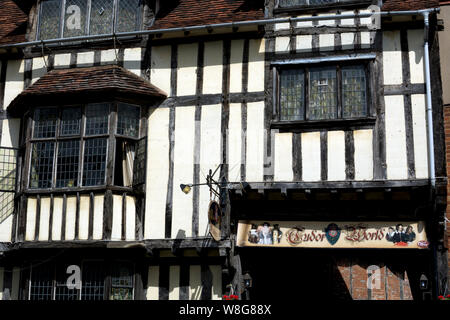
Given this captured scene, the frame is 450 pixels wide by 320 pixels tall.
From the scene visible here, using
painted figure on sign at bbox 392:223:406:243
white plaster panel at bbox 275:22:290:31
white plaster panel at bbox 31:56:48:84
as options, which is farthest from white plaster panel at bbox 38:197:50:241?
painted figure on sign at bbox 392:223:406:243

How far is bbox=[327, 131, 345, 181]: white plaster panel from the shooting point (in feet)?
39.1

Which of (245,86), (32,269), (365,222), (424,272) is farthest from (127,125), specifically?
(424,272)

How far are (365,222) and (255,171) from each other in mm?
2143

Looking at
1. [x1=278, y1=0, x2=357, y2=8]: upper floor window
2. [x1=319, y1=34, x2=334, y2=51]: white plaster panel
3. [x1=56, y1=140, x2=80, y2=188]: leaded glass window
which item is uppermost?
[x1=278, y1=0, x2=357, y2=8]: upper floor window

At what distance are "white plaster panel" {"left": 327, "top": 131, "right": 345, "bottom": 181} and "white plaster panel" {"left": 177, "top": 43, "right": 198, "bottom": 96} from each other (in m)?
2.86

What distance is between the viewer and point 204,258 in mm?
12367

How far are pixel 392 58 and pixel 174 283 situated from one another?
18.6 feet

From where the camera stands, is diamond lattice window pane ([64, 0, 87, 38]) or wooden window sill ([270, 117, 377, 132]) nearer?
wooden window sill ([270, 117, 377, 132])

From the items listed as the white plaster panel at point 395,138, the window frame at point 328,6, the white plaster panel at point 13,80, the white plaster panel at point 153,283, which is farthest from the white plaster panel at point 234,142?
the white plaster panel at point 13,80

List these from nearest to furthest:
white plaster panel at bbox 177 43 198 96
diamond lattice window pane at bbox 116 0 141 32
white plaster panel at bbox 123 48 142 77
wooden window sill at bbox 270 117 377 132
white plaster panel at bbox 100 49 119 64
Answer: wooden window sill at bbox 270 117 377 132, white plaster panel at bbox 177 43 198 96, white plaster panel at bbox 123 48 142 77, white plaster panel at bbox 100 49 119 64, diamond lattice window pane at bbox 116 0 141 32

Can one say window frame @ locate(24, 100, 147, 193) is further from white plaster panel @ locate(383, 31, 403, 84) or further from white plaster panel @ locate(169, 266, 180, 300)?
white plaster panel @ locate(383, 31, 403, 84)
